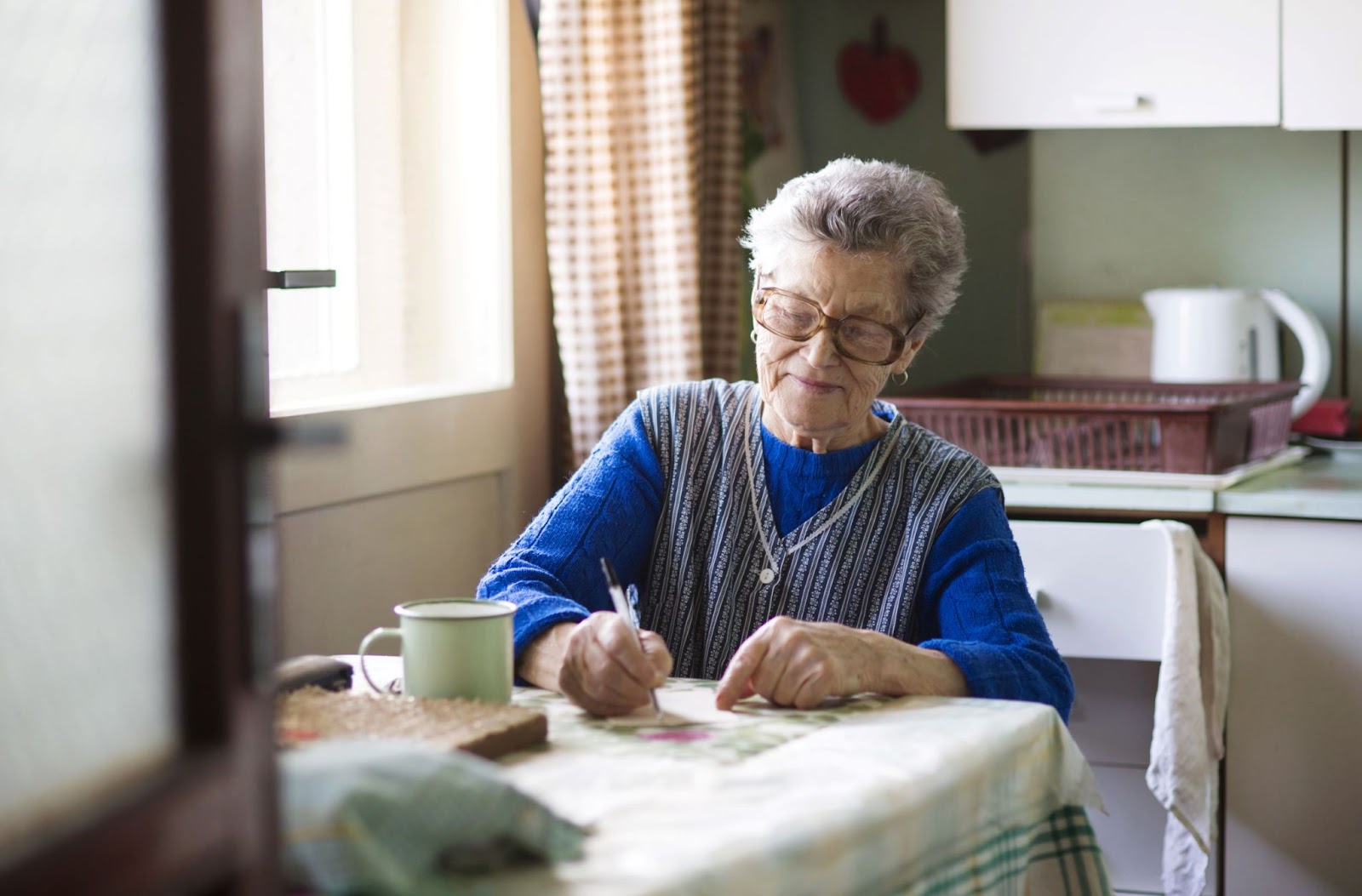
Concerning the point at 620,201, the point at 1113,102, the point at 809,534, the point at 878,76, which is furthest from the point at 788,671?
the point at 878,76

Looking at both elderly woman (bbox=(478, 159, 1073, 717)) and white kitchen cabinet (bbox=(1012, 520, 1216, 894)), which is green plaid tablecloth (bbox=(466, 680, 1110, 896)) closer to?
elderly woman (bbox=(478, 159, 1073, 717))

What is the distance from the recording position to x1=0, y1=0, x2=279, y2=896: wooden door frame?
58 centimetres

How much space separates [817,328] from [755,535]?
0.23 metres

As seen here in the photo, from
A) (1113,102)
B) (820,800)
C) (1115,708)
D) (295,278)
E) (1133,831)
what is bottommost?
(1133,831)

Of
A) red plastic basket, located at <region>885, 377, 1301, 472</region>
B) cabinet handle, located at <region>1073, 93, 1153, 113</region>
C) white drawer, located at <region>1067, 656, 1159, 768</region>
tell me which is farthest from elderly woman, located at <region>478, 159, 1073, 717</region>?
cabinet handle, located at <region>1073, 93, 1153, 113</region>

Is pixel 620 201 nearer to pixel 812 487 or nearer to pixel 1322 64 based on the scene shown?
pixel 812 487

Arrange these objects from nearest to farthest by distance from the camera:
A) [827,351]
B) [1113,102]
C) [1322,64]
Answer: [827,351], [1322,64], [1113,102]

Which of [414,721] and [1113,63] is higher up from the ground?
[1113,63]

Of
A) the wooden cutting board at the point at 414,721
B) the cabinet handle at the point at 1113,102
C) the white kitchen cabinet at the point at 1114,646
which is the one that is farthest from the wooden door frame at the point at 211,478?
the cabinet handle at the point at 1113,102

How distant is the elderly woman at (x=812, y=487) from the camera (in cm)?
159

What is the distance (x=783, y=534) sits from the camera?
1669 millimetres

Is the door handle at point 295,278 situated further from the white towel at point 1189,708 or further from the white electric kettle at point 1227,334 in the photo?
the white electric kettle at point 1227,334

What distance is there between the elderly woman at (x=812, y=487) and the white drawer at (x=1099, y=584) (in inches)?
23.1

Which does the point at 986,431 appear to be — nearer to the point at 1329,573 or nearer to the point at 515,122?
the point at 1329,573
